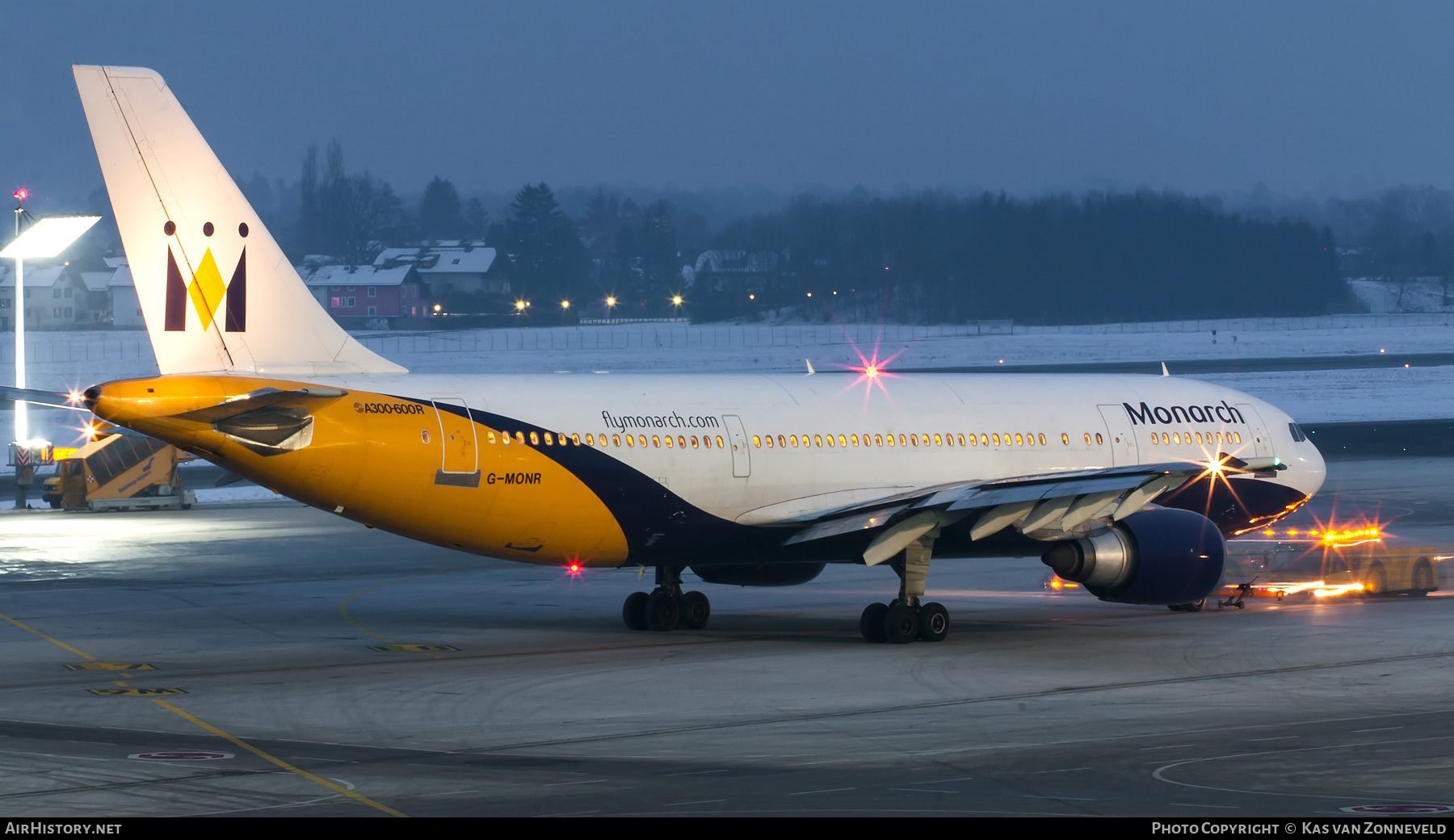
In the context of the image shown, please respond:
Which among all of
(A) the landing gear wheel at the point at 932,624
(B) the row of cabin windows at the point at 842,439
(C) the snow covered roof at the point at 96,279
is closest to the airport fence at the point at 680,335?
(C) the snow covered roof at the point at 96,279

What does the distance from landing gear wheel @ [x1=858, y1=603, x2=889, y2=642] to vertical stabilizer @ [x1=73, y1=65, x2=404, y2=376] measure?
745 cm

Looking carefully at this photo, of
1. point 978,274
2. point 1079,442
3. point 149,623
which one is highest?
point 978,274

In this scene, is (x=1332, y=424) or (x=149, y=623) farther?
(x=1332, y=424)

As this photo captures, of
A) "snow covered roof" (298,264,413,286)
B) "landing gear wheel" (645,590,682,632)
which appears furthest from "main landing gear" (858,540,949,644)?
"snow covered roof" (298,264,413,286)

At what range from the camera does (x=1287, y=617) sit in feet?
84.7

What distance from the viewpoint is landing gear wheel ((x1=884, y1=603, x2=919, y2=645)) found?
23.3 meters

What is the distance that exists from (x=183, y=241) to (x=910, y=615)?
1104 cm

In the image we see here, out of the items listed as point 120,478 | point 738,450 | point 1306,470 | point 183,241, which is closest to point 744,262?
point 120,478

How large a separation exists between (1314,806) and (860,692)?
710 centimetres

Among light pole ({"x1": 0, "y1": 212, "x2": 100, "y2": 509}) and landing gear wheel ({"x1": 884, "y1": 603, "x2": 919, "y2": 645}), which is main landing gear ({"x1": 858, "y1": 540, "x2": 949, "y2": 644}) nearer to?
landing gear wheel ({"x1": 884, "y1": 603, "x2": 919, "y2": 645})

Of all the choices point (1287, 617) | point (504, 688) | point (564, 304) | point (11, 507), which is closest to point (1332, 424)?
point (1287, 617)

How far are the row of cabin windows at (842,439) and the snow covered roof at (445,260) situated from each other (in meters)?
154

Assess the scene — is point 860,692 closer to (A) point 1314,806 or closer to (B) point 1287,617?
(A) point 1314,806

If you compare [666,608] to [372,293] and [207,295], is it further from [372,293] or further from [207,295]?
[372,293]
